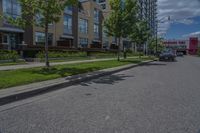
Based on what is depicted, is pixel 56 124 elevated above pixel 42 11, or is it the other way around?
pixel 42 11

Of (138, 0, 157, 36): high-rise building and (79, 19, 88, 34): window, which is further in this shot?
(138, 0, 157, 36): high-rise building

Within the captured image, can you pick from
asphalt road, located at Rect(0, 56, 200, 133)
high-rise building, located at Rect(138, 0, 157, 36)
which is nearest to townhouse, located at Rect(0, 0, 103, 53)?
asphalt road, located at Rect(0, 56, 200, 133)

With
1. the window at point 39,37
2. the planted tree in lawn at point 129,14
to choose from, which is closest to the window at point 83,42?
the window at point 39,37

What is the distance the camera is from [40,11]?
16219 millimetres

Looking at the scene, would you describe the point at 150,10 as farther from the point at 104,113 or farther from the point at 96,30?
the point at 104,113

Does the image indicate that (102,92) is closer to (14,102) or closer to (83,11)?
(14,102)

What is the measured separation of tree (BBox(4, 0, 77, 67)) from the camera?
15875 mm

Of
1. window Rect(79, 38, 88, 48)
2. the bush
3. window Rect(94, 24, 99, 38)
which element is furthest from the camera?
window Rect(94, 24, 99, 38)

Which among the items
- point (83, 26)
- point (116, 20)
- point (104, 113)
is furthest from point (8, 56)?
point (83, 26)

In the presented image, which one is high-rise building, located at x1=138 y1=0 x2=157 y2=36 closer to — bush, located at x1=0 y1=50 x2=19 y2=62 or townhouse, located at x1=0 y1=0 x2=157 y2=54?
townhouse, located at x1=0 y1=0 x2=157 y2=54

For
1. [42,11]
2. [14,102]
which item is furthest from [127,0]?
[14,102]

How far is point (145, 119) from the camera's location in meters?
6.37

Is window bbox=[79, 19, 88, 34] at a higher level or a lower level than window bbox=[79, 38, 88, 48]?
higher

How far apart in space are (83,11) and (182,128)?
51.0 m
